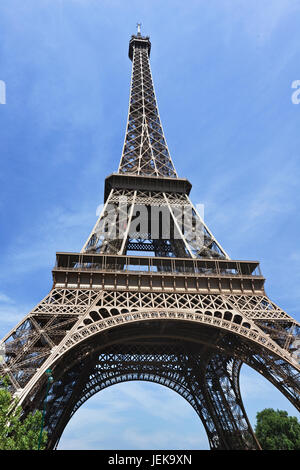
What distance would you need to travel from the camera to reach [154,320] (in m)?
18.8

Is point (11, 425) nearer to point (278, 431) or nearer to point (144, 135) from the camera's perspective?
point (144, 135)

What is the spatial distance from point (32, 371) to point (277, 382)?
1376 cm

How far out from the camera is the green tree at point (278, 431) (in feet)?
130

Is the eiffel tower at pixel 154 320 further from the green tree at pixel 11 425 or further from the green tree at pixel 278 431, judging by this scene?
the green tree at pixel 278 431

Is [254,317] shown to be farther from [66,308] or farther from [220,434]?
[220,434]

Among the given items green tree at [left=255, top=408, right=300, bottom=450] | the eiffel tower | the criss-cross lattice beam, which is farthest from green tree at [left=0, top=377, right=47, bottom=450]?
green tree at [left=255, top=408, right=300, bottom=450]

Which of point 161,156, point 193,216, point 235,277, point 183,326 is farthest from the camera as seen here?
point 161,156

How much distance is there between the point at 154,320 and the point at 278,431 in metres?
35.5

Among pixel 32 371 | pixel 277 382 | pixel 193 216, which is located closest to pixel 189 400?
pixel 277 382

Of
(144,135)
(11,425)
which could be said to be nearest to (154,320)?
(11,425)

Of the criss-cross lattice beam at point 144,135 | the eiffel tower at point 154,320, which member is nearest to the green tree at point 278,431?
the eiffel tower at point 154,320

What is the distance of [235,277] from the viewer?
71.0ft

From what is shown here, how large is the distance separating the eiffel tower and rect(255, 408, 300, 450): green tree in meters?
16.0

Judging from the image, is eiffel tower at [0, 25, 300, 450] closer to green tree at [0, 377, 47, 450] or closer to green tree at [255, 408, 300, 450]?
green tree at [0, 377, 47, 450]
